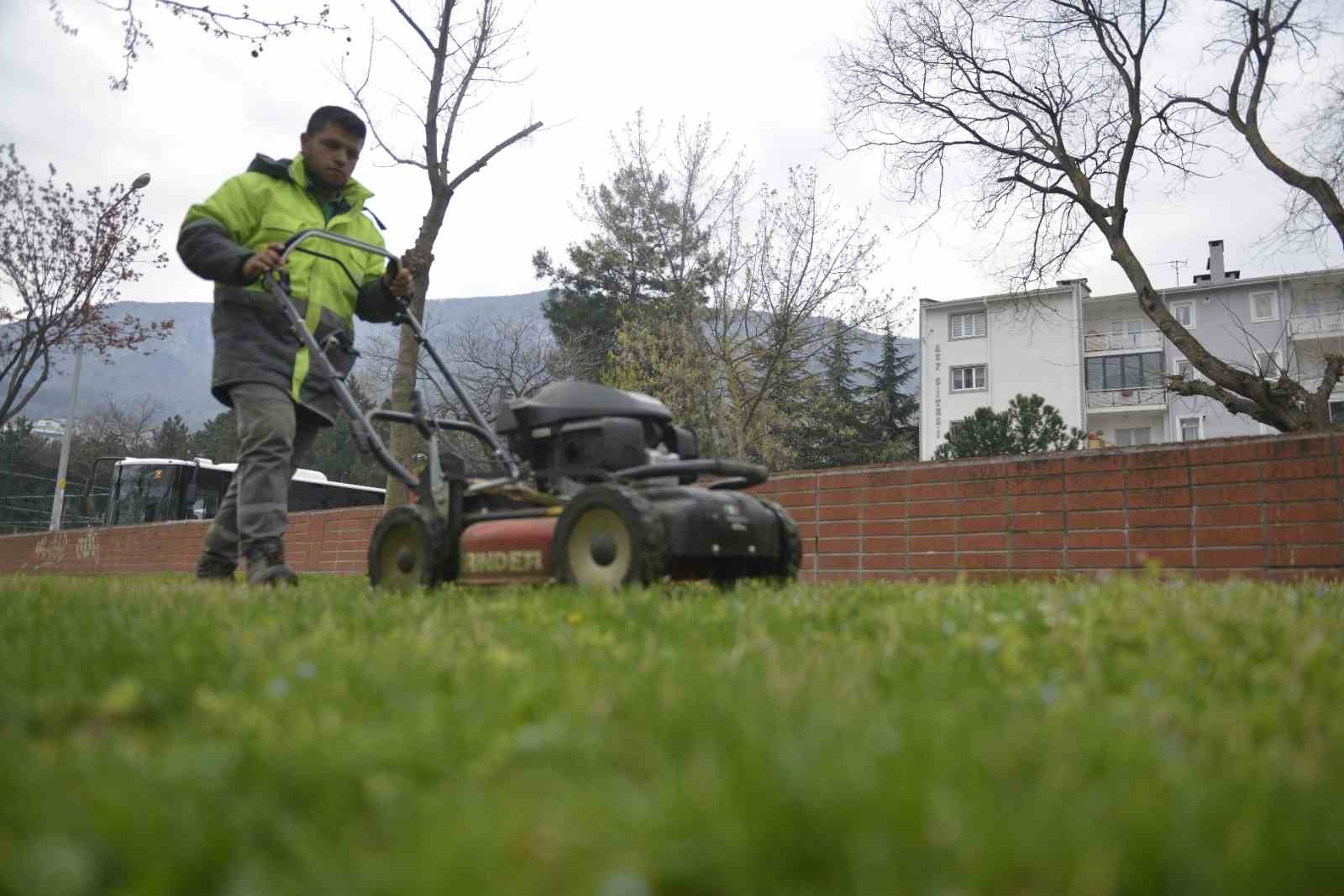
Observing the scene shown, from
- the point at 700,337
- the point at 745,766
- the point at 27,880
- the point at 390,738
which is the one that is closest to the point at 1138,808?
the point at 745,766

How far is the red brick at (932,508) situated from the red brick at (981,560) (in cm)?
29

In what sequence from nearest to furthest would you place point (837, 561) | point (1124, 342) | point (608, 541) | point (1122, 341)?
point (608, 541) → point (837, 561) → point (1124, 342) → point (1122, 341)

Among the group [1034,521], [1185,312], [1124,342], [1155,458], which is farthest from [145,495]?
[1185,312]

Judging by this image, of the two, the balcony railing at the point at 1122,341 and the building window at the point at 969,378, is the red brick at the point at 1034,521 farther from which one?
the balcony railing at the point at 1122,341

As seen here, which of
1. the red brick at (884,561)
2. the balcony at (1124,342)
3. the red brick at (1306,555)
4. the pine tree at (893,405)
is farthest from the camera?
the balcony at (1124,342)

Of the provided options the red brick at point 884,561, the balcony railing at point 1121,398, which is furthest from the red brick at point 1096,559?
the balcony railing at point 1121,398

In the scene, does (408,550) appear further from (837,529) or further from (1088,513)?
(1088,513)

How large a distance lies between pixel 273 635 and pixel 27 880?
1702mm

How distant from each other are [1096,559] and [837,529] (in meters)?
1.80

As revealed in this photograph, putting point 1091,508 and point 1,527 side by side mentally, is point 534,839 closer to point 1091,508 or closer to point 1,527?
point 1091,508

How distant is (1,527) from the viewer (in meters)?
45.0

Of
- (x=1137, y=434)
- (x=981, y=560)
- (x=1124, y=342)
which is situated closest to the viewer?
(x=981, y=560)

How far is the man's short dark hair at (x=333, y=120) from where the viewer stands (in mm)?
5547

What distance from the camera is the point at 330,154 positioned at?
221 inches
